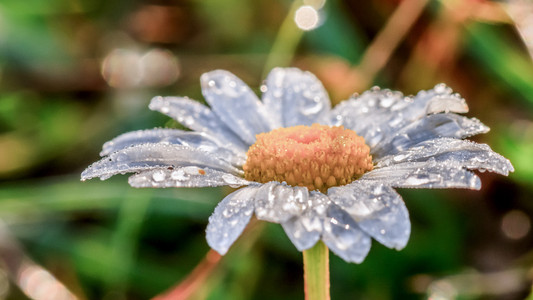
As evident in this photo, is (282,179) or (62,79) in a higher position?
(62,79)

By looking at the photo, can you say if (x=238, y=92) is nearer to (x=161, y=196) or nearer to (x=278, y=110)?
(x=278, y=110)

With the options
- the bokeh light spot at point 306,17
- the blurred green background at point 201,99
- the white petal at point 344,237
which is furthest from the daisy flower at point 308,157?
the bokeh light spot at point 306,17

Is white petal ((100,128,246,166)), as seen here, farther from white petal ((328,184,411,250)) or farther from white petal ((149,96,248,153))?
white petal ((328,184,411,250))

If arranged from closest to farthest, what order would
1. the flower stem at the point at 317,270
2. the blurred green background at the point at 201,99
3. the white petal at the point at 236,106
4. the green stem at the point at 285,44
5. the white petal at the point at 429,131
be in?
the flower stem at the point at 317,270 → the white petal at the point at 429,131 → the white petal at the point at 236,106 → the blurred green background at the point at 201,99 → the green stem at the point at 285,44

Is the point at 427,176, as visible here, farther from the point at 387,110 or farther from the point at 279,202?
the point at 387,110

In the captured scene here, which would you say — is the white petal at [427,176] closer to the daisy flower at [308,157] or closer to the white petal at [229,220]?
the daisy flower at [308,157]

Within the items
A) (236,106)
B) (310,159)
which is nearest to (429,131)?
(310,159)

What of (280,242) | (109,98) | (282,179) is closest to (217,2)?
(109,98)
